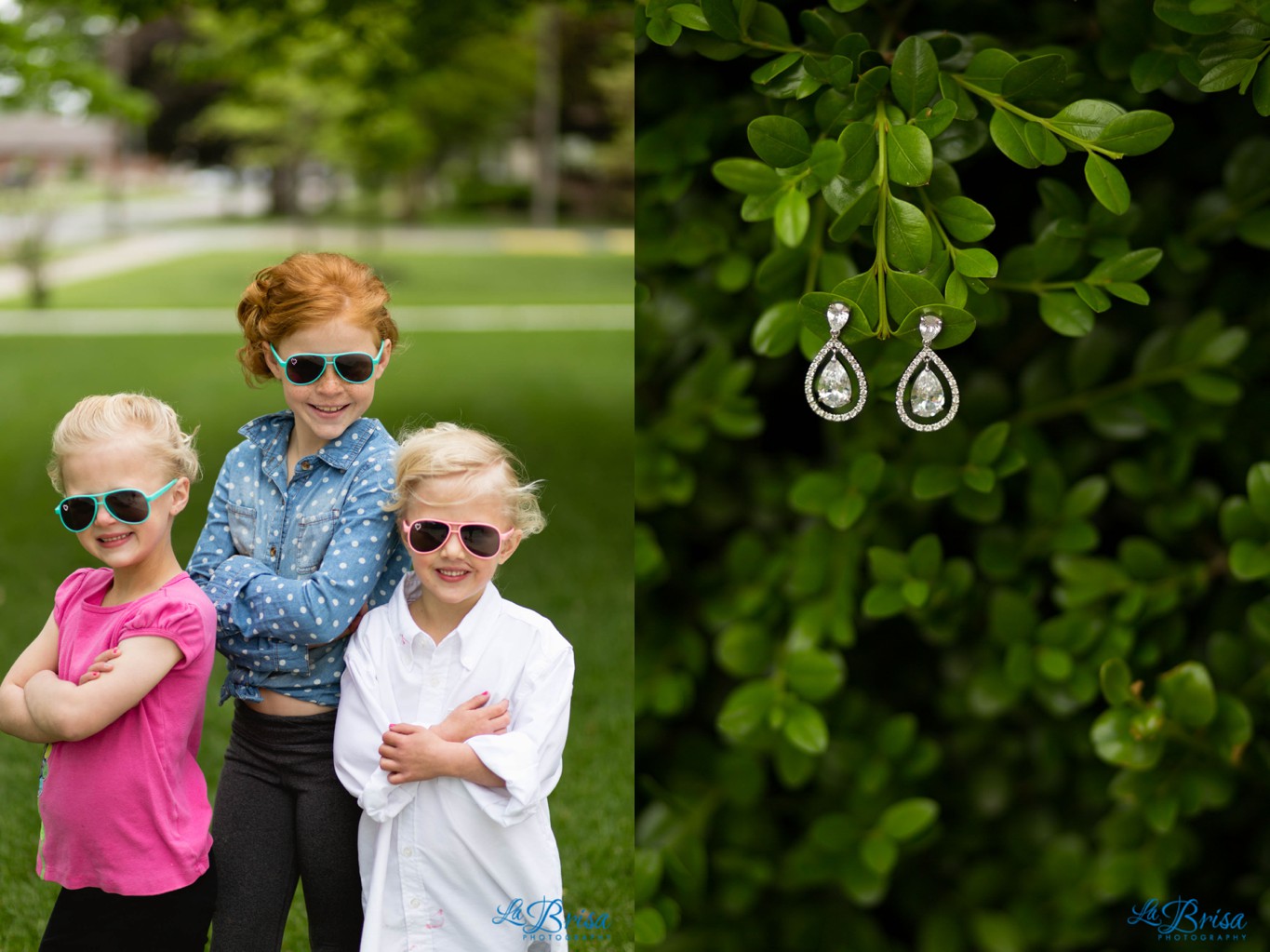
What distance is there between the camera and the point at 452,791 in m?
1.45

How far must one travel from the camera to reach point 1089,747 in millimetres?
1987

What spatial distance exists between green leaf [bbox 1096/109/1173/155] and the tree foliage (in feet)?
1.09

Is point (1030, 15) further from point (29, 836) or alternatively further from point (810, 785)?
point (29, 836)

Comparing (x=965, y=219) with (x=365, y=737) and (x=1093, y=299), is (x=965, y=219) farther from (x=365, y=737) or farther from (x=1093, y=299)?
(x=365, y=737)

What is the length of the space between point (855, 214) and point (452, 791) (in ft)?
2.65

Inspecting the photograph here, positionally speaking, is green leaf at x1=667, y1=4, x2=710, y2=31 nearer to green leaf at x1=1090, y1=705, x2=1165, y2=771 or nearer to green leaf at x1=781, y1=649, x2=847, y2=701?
green leaf at x1=781, y1=649, x2=847, y2=701

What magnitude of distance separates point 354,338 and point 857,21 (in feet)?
2.85

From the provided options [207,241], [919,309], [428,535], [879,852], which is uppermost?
[207,241]

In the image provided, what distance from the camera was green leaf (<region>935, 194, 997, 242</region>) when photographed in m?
1.25

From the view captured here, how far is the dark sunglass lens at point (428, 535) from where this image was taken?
144 cm

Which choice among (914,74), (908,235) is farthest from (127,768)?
(914,74)

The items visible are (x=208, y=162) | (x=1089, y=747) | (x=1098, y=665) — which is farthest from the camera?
(x=208, y=162)

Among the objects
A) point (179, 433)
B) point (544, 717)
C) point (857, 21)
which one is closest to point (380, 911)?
point (544, 717)

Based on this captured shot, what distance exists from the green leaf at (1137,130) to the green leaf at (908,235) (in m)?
0.20
